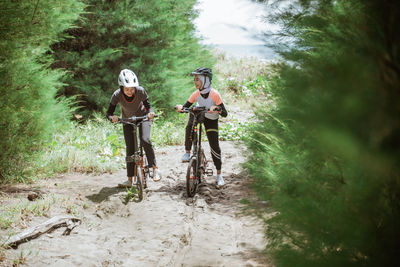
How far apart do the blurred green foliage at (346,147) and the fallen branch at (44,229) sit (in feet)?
9.72

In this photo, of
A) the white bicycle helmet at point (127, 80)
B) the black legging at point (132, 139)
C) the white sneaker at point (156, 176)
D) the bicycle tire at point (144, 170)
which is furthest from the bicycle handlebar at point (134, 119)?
the white sneaker at point (156, 176)

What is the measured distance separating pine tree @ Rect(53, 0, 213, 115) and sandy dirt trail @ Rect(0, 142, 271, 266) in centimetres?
398

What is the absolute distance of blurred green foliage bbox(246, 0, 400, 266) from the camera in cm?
98

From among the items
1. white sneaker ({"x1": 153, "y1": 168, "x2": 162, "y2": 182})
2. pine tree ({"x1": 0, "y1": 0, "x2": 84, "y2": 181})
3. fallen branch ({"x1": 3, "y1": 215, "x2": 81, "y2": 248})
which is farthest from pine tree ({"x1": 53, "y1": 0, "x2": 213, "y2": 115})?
fallen branch ({"x1": 3, "y1": 215, "x2": 81, "y2": 248})

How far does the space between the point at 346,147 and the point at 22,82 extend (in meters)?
5.71

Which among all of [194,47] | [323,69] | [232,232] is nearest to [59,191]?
[232,232]

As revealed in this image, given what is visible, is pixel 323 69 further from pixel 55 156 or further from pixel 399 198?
pixel 55 156

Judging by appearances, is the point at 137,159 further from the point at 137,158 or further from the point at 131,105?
the point at 131,105

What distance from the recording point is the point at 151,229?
4438 mm

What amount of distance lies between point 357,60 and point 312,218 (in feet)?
2.75

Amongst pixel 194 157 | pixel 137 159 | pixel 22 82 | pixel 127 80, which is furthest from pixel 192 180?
pixel 22 82

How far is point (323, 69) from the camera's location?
4.29 ft

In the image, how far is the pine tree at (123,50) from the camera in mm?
9523

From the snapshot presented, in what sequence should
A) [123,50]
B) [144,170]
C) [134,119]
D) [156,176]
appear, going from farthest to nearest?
[123,50]
[156,176]
[144,170]
[134,119]
